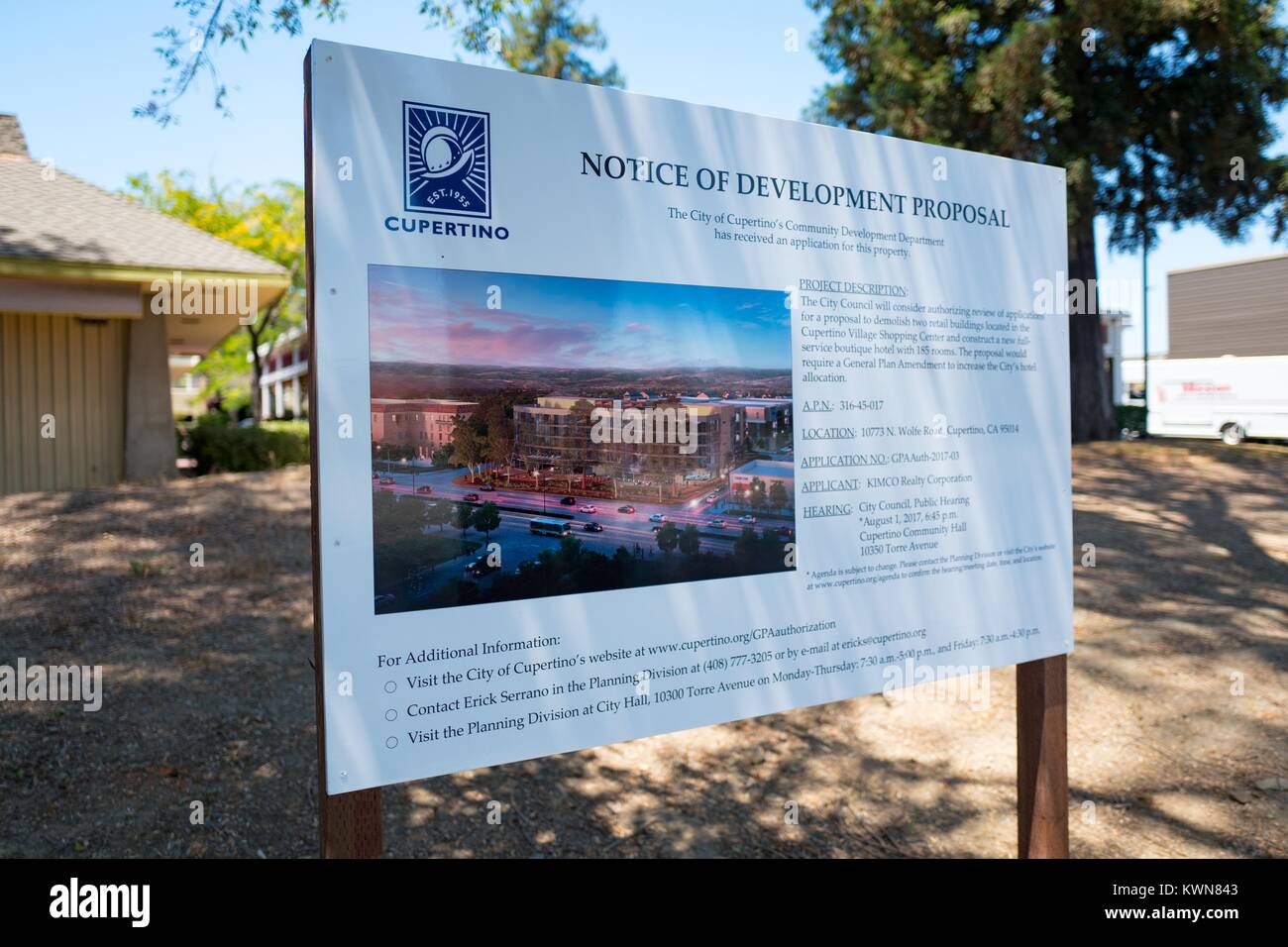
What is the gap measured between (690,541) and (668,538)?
0.08 metres

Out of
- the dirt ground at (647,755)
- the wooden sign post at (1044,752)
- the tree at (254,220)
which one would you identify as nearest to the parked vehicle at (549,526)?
the wooden sign post at (1044,752)

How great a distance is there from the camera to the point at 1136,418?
3266 cm

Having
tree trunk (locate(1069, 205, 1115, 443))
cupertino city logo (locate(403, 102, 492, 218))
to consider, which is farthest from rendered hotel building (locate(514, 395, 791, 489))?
tree trunk (locate(1069, 205, 1115, 443))

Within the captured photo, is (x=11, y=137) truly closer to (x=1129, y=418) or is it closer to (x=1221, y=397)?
(x=1221, y=397)

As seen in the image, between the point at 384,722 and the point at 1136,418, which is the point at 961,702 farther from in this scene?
the point at 1136,418

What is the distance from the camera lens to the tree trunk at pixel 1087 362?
1566cm

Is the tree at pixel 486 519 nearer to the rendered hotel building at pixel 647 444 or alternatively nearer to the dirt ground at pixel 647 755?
the rendered hotel building at pixel 647 444

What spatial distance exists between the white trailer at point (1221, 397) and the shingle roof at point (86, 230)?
25665 mm

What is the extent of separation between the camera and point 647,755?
5809 mm

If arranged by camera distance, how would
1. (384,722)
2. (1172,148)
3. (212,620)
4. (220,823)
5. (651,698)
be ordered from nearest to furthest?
(384,722) < (651,698) < (220,823) < (212,620) < (1172,148)

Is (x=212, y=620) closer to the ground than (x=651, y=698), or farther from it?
closer to the ground

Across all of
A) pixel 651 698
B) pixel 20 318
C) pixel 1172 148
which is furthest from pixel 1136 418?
pixel 651 698

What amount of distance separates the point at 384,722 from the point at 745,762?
3755mm

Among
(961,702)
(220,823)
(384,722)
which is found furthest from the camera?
(961,702)
